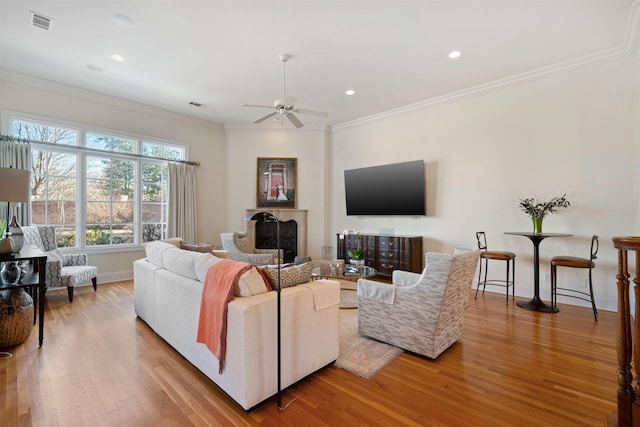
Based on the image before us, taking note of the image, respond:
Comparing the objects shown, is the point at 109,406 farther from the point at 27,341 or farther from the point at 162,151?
the point at 162,151

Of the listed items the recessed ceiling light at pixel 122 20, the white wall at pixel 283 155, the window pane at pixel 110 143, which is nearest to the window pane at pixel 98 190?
the window pane at pixel 110 143

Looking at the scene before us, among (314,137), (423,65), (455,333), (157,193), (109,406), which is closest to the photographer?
(109,406)

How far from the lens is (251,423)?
1.79 metres

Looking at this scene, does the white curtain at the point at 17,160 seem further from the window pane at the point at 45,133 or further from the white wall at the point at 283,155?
the white wall at the point at 283,155

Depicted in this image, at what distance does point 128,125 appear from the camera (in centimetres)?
566

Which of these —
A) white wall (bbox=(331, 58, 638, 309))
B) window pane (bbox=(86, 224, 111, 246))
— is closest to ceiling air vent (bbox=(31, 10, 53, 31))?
window pane (bbox=(86, 224, 111, 246))

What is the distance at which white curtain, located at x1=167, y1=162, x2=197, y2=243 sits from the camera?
20.0 ft

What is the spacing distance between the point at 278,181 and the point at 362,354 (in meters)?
4.93

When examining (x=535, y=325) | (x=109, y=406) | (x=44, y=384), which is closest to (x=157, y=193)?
(x=44, y=384)

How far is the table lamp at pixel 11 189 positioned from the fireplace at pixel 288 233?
4090 millimetres

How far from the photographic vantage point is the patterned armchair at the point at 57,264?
3994 millimetres

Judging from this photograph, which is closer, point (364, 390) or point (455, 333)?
point (364, 390)

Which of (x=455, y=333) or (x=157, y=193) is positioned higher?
(x=157, y=193)

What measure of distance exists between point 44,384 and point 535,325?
4667 millimetres
